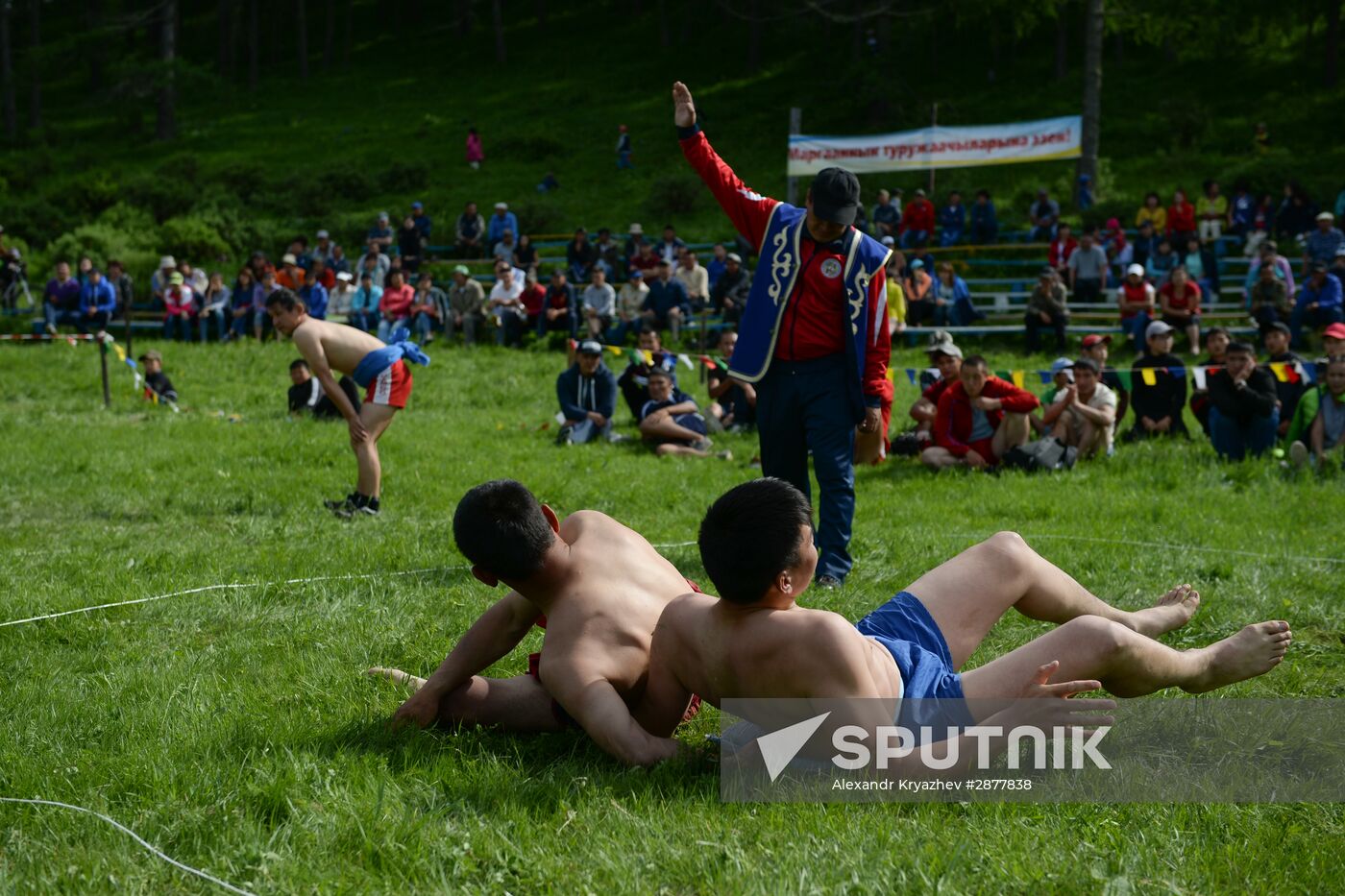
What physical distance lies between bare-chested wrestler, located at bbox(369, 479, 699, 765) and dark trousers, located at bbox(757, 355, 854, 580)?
209 centimetres

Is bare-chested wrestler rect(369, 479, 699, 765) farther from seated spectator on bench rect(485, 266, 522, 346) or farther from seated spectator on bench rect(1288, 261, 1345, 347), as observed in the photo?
seated spectator on bench rect(485, 266, 522, 346)

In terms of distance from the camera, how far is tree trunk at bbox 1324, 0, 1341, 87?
3547 centimetres

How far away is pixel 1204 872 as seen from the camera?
3141 mm

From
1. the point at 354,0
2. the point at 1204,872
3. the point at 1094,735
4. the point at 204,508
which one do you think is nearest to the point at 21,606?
the point at 204,508

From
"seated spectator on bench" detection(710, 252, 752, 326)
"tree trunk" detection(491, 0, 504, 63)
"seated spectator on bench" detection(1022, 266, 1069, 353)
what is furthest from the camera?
"tree trunk" detection(491, 0, 504, 63)

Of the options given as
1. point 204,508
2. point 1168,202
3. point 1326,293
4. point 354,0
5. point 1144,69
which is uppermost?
point 354,0

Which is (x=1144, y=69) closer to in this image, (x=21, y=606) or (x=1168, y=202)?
(x=1168, y=202)

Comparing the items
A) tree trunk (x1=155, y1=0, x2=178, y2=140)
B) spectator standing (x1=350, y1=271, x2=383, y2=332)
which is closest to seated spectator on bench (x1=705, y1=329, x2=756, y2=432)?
spectator standing (x1=350, y1=271, x2=383, y2=332)

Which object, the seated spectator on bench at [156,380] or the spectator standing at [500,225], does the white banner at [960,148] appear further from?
the seated spectator on bench at [156,380]

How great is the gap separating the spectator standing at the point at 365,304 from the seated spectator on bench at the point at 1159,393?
42.5ft

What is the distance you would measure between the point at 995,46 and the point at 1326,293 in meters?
27.2

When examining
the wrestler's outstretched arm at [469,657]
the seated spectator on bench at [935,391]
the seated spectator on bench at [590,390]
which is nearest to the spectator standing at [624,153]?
the seated spectator on bench at [590,390]

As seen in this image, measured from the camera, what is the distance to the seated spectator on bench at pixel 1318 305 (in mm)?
17250

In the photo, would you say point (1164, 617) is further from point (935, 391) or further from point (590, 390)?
point (590, 390)
